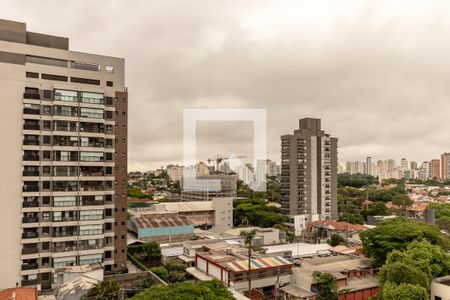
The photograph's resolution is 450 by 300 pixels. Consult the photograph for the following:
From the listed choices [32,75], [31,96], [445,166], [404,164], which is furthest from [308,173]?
[404,164]

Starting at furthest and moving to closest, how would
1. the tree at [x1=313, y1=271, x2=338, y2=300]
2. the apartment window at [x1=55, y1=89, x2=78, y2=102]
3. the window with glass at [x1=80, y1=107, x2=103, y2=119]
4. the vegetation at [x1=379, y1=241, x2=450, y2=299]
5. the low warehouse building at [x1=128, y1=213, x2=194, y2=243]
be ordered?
the low warehouse building at [x1=128, y1=213, x2=194, y2=243], the window with glass at [x1=80, y1=107, x2=103, y2=119], the apartment window at [x1=55, y1=89, x2=78, y2=102], the tree at [x1=313, y1=271, x2=338, y2=300], the vegetation at [x1=379, y1=241, x2=450, y2=299]

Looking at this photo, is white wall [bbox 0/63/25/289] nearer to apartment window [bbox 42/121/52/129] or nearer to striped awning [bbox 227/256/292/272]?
apartment window [bbox 42/121/52/129]

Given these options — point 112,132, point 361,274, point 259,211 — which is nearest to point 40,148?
point 112,132

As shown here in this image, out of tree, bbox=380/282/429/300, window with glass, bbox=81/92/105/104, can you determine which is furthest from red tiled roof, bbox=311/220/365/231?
window with glass, bbox=81/92/105/104

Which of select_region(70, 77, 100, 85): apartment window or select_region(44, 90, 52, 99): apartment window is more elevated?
select_region(70, 77, 100, 85): apartment window

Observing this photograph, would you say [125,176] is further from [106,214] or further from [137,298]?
[137,298]

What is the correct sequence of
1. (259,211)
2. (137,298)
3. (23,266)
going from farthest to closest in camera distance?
(259,211), (23,266), (137,298)
